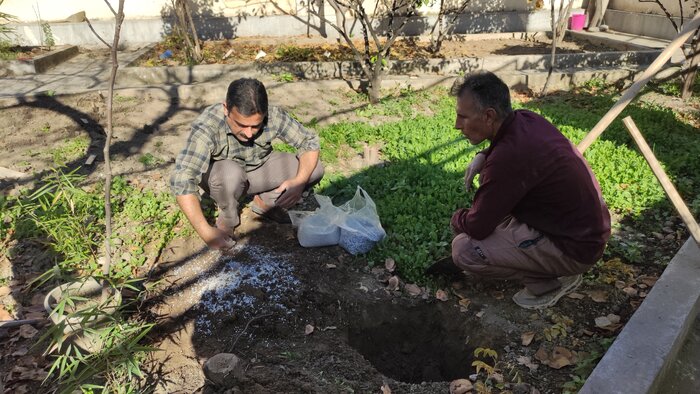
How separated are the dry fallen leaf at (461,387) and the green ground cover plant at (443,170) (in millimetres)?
989

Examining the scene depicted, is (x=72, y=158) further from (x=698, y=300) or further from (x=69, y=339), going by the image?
(x=698, y=300)

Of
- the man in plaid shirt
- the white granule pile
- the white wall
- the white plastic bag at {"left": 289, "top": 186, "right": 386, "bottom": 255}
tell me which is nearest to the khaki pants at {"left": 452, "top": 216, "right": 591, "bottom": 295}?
the white plastic bag at {"left": 289, "top": 186, "right": 386, "bottom": 255}

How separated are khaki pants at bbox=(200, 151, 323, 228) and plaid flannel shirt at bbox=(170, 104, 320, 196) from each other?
0.09 metres

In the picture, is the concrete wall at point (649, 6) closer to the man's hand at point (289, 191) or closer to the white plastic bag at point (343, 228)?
the white plastic bag at point (343, 228)

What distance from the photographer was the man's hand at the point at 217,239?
131 inches

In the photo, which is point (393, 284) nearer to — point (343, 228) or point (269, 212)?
point (343, 228)

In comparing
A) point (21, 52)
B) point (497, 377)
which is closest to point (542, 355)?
point (497, 377)

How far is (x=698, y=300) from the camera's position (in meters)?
2.90

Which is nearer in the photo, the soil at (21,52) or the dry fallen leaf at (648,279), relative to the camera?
the dry fallen leaf at (648,279)

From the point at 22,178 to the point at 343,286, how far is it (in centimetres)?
377

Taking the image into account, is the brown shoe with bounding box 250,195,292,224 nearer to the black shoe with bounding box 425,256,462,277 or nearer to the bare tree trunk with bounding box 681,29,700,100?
the black shoe with bounding box 425,256,462,277

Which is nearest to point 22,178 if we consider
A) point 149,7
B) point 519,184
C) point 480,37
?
point 519,184

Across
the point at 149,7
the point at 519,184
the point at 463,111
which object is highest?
the point at 149,7

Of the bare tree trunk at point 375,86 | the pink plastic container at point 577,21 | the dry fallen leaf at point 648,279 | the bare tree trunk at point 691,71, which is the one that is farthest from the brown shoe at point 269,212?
the pink plastic container at point 577,21
